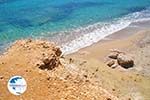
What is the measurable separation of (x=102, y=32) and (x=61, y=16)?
27.4 ft

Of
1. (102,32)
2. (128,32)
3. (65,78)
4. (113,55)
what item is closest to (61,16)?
(102,32)

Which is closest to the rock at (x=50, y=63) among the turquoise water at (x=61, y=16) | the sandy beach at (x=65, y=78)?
the sandy beach at (x=65, y=78)

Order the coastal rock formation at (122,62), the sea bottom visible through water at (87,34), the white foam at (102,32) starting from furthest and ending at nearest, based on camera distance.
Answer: the sea bottom visible through water at (87,34) → the white foam at (102,32) → the coastal rock formation at (122,62)

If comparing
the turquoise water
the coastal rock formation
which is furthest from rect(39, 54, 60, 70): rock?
the turquoise water

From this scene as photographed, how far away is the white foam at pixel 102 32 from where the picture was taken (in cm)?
3381

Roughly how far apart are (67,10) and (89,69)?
2710 cm

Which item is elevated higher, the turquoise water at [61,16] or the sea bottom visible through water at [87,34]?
the turquoise water at [61,16]

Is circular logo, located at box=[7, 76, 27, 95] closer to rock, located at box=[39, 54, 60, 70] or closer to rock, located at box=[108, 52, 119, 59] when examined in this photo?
rock, located at box=[39, 54, 60, 70]

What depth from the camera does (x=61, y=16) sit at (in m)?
45.5

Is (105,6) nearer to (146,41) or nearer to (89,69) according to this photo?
(146,41)

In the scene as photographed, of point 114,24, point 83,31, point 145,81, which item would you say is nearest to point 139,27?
point 114,24

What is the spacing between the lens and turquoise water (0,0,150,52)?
39.1 meters

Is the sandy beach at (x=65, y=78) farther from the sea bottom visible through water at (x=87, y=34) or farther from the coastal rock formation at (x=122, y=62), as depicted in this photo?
the sea bottom visible through water at (x=87, y=34)

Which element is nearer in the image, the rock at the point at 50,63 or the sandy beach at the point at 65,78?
the sandy beach at the point at 65,78
